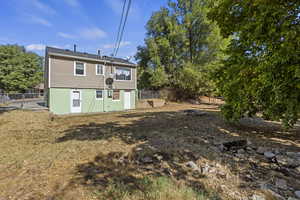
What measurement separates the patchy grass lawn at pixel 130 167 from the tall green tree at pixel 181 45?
1538cm

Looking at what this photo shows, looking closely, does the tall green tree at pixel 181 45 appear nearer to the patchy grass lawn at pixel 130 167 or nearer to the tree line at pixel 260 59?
the tree line at pixel 260 59

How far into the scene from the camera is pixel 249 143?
16.9ft

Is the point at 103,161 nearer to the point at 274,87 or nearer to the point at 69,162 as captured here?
the point at 69,162

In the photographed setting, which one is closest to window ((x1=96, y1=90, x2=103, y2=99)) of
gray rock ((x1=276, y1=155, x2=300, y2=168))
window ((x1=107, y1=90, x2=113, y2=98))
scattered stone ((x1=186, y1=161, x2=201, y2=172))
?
window ((x1=107, y1=90, x2=113, y2=98))

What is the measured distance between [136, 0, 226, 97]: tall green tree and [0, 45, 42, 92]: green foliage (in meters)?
26.1

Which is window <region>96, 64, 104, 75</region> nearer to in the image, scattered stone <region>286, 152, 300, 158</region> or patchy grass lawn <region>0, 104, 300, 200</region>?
patchy grass lawn <region>0, 104, 300, 200</region>

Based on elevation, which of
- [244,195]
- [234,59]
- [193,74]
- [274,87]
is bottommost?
[244,195]

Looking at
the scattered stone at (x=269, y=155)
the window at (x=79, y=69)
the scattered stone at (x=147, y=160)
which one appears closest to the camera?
the scattered stone at (x=147, y=160)

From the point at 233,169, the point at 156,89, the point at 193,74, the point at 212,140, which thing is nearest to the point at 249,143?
the point at 212,140

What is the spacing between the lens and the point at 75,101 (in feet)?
44.7

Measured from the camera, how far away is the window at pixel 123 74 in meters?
16.1

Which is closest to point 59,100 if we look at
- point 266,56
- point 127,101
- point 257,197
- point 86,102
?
point 86,102

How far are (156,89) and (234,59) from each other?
18.5 m

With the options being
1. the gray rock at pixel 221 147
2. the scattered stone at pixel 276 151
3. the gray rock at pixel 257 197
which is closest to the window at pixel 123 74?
the gray rock at pixel 221 147
